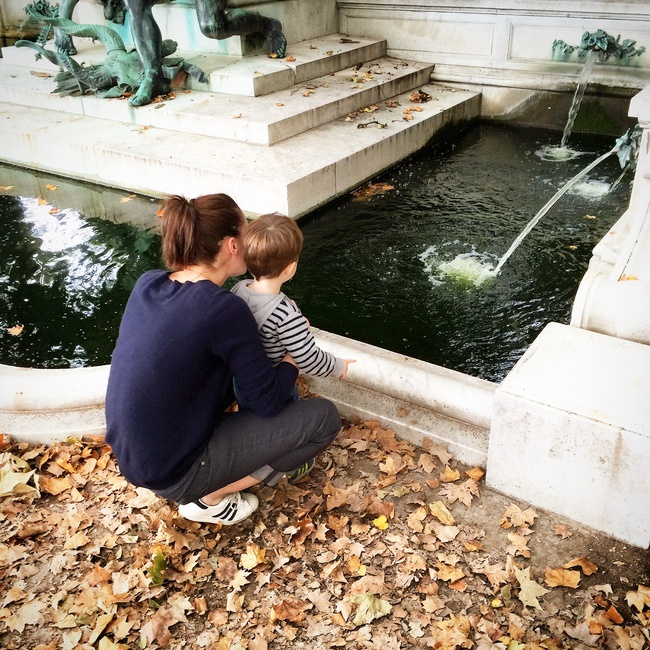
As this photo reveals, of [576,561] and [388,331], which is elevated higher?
[576,561]

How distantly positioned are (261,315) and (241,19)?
7.44 meters

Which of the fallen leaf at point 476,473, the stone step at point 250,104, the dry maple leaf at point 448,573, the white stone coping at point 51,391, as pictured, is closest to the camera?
the dry maple leaf at point 448,573

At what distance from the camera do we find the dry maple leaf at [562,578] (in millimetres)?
2721

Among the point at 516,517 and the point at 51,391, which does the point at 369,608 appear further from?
the point at 51,391

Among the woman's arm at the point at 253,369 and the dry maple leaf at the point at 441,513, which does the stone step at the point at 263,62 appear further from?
the dry maple leaf at the point at 441,513

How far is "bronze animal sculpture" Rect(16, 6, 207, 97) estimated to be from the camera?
8.71 metres

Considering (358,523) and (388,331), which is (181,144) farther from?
(358,523)

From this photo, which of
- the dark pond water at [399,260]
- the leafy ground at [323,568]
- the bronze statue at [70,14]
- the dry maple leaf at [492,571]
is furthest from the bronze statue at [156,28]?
the dry maple leaf at [492,571]

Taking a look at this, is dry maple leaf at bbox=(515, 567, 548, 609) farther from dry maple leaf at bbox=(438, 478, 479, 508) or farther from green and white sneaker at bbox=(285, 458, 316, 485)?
green and white sneaker at bbox=(285, 458, 316, 485)

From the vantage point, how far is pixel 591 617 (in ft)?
8.50

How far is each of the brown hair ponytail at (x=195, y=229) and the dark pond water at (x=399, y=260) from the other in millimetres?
Result: 2552

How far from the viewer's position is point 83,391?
3623mm

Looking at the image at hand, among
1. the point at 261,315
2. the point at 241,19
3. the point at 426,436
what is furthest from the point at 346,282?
the point at 241,19

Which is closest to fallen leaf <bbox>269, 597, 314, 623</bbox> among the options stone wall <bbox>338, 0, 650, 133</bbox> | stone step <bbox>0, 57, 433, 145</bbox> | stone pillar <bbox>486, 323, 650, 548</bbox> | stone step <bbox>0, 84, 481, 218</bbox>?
stone pillar <bbox>486, 323, 650, 548</bbox>
